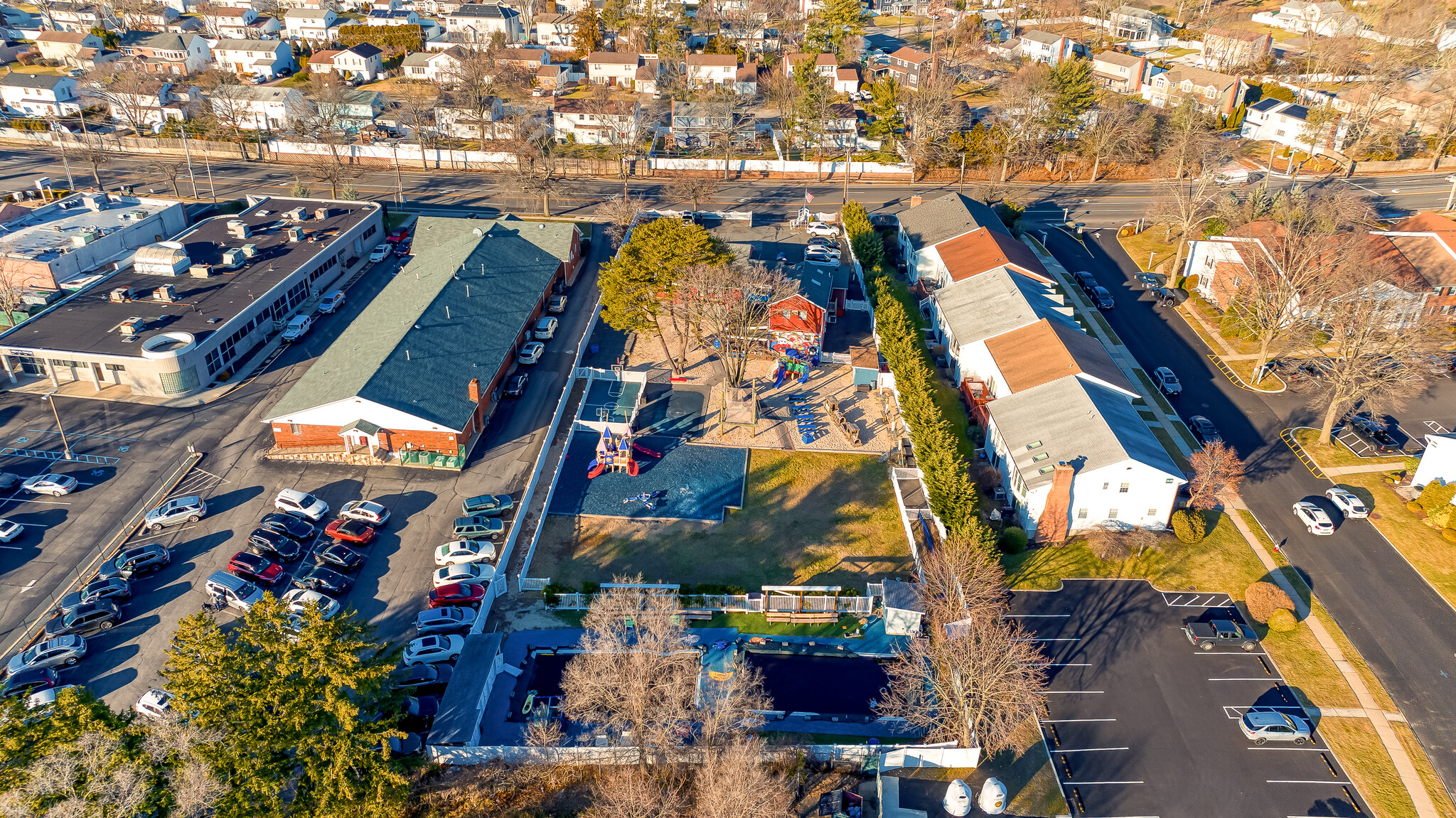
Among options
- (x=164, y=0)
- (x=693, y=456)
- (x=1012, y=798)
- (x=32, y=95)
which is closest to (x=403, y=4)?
(x=164, y=0)

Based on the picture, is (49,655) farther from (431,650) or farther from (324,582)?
(431,650)

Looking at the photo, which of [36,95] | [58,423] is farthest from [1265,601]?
[36,95]

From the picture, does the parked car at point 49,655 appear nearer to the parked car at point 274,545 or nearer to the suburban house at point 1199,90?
the parked car at point 274,545

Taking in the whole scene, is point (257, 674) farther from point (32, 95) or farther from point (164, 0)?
point (164, 0)

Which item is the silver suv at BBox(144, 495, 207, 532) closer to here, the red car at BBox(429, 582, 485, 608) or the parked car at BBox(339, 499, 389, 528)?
the parked car at BBox(339, 499, 389, 528)

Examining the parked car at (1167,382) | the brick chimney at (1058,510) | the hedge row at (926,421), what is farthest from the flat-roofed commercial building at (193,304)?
the parked car at (1167,382)

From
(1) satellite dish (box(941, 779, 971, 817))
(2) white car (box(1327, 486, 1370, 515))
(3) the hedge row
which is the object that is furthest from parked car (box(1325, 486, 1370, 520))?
(1) satellite dish (box(941, 779, 971, 817))
